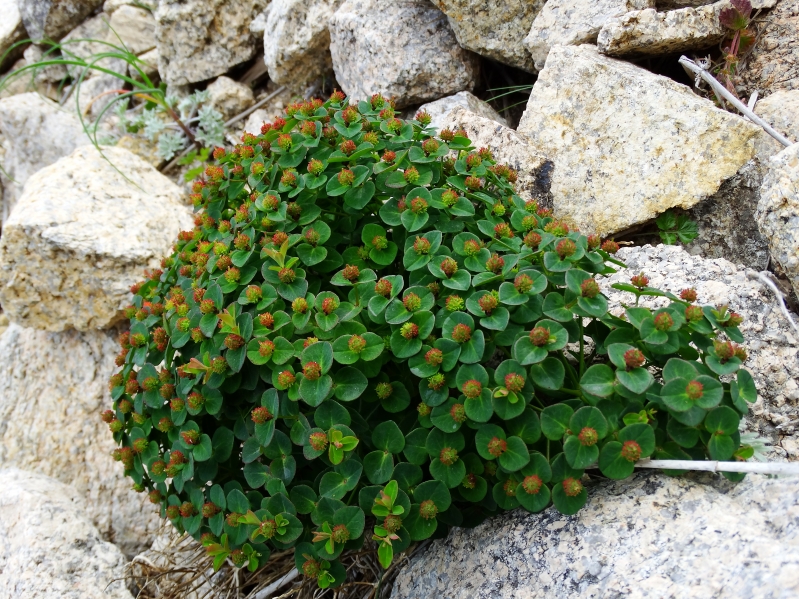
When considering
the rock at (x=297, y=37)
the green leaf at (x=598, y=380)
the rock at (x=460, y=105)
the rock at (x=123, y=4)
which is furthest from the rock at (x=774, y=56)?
the rock at (x=123, y=4)

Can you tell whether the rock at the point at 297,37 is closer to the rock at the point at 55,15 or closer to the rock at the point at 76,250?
the rock at the point at 76,250

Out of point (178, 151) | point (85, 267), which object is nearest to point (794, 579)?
point (85, 267)

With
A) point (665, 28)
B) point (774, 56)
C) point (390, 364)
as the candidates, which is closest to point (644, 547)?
point (390, 364)

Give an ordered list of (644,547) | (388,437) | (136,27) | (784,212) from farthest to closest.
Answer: (136,27)
(784,212)
(388,437)
(644,547)

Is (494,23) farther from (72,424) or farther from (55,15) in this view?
(55,15)

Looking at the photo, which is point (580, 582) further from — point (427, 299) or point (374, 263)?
point (374, 263)

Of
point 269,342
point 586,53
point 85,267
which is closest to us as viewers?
point 269,342
